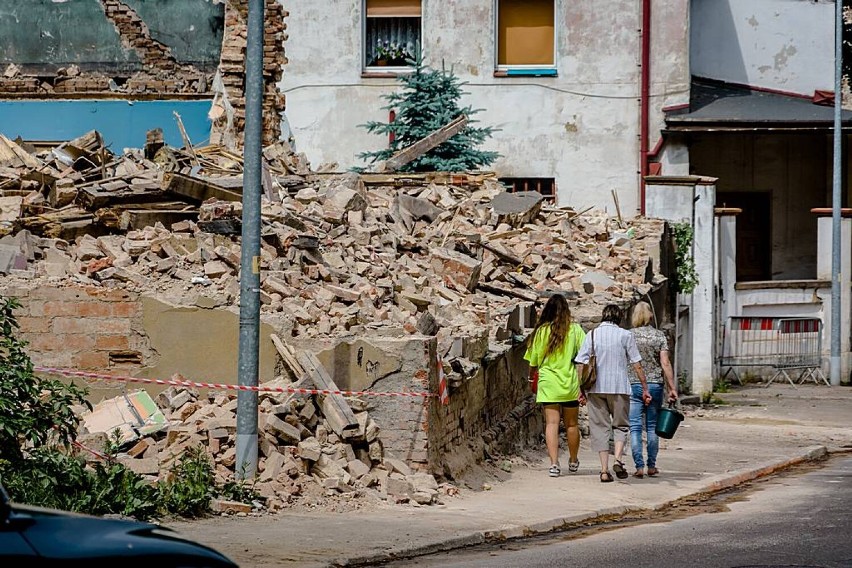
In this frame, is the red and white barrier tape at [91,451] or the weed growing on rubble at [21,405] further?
the red and white barrier tape at [91,451]

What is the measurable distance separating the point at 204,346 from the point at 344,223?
4412mm

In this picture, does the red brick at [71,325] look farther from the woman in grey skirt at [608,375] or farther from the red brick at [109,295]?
the woman in grey skirt at [608,375]

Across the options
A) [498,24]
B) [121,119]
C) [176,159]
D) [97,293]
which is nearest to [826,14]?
[498,24]

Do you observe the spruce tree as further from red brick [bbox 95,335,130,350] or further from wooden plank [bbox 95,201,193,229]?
red brick [bbox 95,335,130,350]

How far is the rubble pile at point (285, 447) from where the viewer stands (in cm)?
1159

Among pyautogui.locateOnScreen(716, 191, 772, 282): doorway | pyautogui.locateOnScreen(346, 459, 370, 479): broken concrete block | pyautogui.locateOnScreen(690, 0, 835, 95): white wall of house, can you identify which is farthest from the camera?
pyautogui.locateOnScreen(716, 191, 772, 282): doorway

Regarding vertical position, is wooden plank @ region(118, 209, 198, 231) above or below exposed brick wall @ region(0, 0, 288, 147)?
below

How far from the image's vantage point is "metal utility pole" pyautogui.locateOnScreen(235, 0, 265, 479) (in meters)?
11.5

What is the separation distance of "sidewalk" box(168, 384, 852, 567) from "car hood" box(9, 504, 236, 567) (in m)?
4.01

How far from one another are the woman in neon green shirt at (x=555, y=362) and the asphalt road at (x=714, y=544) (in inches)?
72.1

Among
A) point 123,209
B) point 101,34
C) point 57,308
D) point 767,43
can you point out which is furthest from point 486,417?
point 767,43

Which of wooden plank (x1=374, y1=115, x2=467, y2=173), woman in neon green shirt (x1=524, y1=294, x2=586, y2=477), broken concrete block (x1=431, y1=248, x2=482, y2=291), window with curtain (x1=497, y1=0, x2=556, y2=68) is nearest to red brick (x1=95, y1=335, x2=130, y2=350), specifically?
woman in neon green shirt (x1=524, y1=294, x2=586, y2=477)

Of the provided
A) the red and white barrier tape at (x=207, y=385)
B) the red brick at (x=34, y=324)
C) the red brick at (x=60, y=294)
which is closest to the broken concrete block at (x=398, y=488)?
the red and white barrier tape at (x=207, y=385)

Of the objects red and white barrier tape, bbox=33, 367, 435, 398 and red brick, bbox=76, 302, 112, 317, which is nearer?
red and white barrier tape, bbox=33, 367, 435, 398
